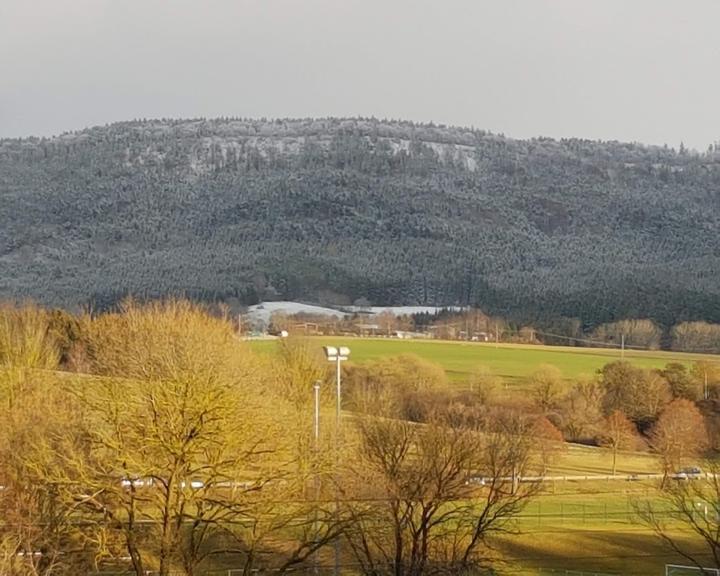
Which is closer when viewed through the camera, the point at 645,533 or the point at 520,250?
the point at 645,533

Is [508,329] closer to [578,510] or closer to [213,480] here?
[578,510]

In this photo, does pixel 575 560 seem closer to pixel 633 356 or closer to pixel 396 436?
pixel 396 436

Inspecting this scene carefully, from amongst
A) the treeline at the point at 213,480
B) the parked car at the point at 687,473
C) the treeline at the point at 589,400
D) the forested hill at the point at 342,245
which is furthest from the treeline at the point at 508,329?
the treeline at the point at 213,480

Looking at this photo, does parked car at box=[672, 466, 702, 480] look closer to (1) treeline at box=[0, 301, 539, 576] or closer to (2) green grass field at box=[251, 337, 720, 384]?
(1) treeline at box=[0, 301, 539, 576]

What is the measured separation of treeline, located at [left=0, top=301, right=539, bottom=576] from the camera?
28797 millimetres

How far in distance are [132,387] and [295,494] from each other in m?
5.23

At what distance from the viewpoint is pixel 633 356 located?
303 ft

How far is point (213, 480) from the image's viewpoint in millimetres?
29422

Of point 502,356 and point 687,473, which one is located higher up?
point 502,356

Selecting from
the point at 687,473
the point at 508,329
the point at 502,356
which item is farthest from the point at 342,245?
the point at 687,473

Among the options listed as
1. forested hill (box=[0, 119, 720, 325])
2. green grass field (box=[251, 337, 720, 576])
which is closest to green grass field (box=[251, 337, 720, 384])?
green grass field (box=[251, 337, 720, 576])

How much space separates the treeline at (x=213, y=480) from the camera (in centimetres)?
2880

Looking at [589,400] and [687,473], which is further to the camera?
[589,400]

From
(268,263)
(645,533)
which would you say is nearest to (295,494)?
(645,533)
